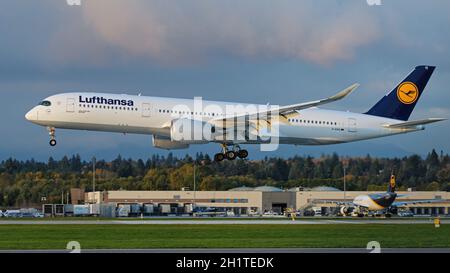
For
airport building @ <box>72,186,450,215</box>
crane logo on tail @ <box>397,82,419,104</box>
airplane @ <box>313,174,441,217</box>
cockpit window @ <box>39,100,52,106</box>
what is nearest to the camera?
cockpit window @ <box>39,100,52,106</box>

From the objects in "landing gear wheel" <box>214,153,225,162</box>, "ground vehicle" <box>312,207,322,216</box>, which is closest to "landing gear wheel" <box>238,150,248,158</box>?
"landing gear wheel" <box>214,153,225,162</box>

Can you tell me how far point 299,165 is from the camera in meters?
130

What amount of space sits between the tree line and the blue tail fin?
45.1 metres

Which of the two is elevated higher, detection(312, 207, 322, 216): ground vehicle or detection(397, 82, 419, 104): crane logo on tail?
detection(397, 82, 419, 104): crane logo on tail

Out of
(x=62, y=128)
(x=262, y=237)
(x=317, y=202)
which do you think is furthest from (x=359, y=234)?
(x=317, y=202)

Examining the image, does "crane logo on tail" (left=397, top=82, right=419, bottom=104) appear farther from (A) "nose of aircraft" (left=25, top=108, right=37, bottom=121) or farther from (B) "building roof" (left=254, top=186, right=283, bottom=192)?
(B) "building roof" (left=254, top=186, right=283, bottom=192)

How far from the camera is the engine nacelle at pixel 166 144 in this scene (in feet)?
206

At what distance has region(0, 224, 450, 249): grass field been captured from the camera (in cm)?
4309

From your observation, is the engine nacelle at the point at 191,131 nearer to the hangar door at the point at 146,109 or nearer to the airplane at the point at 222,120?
the airplane at the point at 222,120

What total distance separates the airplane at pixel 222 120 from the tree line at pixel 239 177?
51.2 meters

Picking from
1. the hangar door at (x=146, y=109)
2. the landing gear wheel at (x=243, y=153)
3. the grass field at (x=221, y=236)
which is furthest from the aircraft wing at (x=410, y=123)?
the hangar door at (x=146, y=109)

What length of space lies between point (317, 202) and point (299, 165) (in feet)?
36.2
